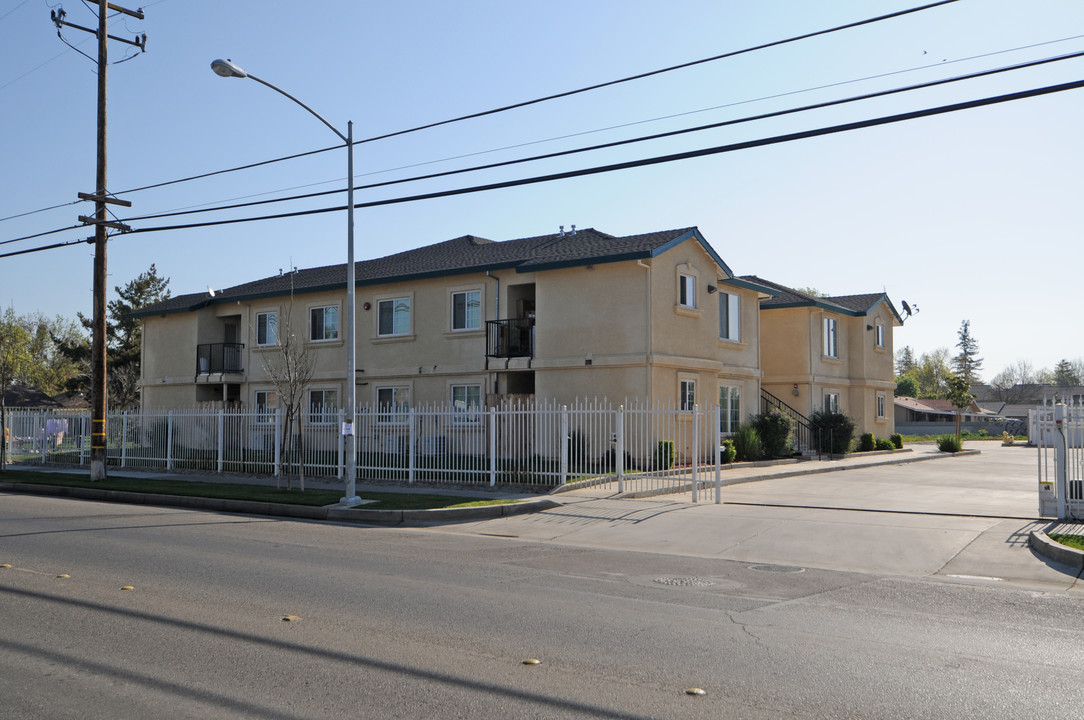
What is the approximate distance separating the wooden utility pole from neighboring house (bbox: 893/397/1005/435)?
6167cm

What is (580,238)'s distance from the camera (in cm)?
2806

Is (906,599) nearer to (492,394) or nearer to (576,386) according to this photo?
(576,386)

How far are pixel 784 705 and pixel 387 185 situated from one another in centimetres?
1511

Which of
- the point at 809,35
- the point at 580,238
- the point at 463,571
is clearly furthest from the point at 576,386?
the point at 463,571

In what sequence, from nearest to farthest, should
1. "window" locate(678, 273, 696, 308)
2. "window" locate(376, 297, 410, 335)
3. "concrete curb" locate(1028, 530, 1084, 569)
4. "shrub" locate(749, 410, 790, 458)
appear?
"concrete curb" locate(1028, 530, 1084, 569)
"window" locate(678, 273, 696, 308)
"shrub" locate(749, 410, 790, 458)
"window" locate(376, 297, 410, 335)

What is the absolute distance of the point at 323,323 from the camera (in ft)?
Result: 102

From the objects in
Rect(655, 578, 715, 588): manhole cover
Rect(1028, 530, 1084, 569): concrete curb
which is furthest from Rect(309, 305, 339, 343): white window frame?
Rect(1028, 530, 1084, 569): concrete curb

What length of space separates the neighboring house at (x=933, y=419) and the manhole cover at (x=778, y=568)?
63.6 m

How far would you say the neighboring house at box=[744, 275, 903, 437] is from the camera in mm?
32625

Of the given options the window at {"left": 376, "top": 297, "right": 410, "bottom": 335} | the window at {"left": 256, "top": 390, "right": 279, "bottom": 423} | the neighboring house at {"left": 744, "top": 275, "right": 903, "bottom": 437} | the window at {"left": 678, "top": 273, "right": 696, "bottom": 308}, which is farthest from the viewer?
the neighboring house at {"left": 744, "top": 275, "right": 903, "bottom": 437}

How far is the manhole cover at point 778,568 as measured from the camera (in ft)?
34.1

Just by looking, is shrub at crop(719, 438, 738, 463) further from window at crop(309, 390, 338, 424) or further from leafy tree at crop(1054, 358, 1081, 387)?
leafy tree at crop(1054, 358, 1081, 387)

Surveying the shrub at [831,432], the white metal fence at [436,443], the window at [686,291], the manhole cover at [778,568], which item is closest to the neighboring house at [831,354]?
the shrub at [831,432]

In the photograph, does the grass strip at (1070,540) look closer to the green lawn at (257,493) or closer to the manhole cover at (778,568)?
the manhole cover at (778,568)
